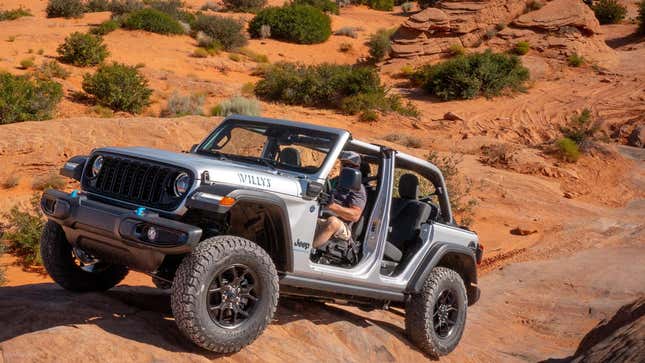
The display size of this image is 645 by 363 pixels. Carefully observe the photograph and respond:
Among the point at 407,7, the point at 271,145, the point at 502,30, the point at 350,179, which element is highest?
the point at 271,145

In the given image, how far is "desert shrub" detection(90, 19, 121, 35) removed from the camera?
104 ft

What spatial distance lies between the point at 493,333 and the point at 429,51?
2371cm

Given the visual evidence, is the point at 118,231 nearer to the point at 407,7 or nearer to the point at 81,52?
the point at 81,52

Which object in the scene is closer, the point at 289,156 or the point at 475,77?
the point at 289,156

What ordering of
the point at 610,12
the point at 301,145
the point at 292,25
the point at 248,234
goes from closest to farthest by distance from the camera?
the point at 248,234 < the point at 301,145 < the point at 292,25 < the point at 610,12

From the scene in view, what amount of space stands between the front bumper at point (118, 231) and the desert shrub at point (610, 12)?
3916 cm

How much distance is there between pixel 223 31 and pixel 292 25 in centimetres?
440

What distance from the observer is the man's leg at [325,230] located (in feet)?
→ 19.4

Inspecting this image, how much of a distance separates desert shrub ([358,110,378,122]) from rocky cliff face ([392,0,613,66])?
8236 millimetres

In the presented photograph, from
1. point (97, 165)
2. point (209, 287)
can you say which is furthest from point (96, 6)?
point (209, 287)

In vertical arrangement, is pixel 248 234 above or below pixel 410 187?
above

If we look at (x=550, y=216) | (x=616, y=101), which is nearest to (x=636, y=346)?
(x=550, y=216)

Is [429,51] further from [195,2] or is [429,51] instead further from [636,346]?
[636,346]

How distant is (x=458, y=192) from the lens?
1593cm
